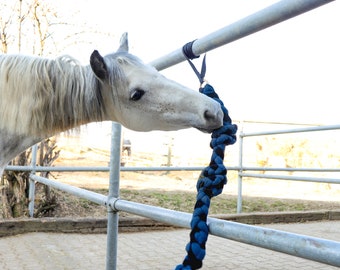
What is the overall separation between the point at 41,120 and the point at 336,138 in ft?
40.8

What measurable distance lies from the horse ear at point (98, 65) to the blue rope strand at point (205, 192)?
2.02 feet

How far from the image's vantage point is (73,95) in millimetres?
1548

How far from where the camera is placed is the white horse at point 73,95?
1467 mm

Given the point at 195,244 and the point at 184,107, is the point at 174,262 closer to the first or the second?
the point at 184,107

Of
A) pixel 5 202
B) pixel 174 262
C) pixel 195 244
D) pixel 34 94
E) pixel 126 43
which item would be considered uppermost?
pixel 126 43

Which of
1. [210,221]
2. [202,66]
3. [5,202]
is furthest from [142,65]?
[5,202]

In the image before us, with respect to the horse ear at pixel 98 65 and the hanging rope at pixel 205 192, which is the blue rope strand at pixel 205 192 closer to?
the hanging rope at pixel 205 192

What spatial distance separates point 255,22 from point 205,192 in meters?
0.45

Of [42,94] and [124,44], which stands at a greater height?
[124,44]

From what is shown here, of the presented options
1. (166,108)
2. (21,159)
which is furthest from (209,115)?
(21,159)

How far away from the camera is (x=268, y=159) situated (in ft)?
41.6

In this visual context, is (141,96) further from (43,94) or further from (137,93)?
(43,94)

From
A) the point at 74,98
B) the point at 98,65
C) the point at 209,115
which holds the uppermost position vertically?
the point at 98,65

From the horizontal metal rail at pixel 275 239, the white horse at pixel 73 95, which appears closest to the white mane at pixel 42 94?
the white horse at pixel 73 95
